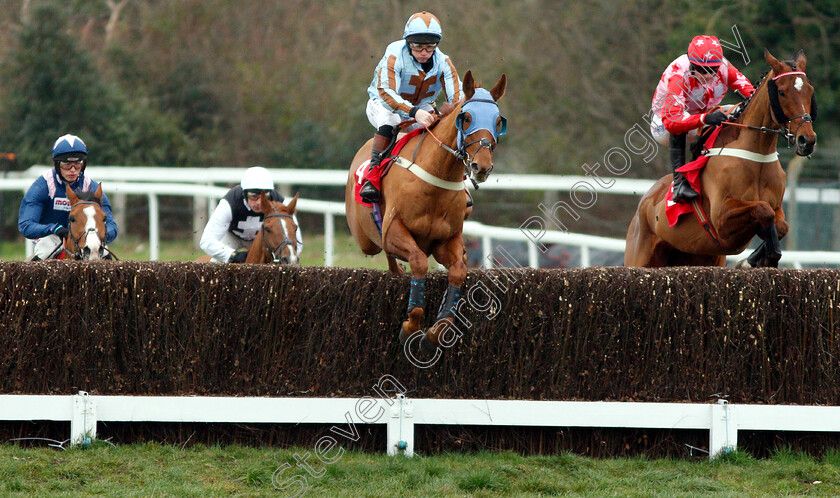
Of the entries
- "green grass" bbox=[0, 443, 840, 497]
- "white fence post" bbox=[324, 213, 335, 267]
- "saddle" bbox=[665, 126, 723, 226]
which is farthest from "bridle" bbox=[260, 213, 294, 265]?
"saddle" bbox=[665, 126, 723, 226]

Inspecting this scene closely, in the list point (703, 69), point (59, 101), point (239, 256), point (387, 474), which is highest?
point (59, 101)

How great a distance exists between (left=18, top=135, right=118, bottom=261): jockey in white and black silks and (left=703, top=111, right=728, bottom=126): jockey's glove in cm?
427

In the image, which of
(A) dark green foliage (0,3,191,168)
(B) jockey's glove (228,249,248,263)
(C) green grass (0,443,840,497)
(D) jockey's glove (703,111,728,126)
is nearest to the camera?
(C) green grass (0,443,840,497)

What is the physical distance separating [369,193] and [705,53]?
2543 millimetres

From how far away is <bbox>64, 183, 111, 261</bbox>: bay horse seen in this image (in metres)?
7.18

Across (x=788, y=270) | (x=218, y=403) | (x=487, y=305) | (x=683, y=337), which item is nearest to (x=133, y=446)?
(x=218, y=403)

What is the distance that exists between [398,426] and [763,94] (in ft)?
10.7

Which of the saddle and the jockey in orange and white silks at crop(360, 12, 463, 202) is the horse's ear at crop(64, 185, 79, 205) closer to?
the jockey in orange and white silks at crop(360, 12, 463, 202)

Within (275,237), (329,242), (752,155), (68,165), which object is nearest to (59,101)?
(329,242)

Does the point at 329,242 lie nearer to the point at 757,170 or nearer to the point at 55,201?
the point at 55,201

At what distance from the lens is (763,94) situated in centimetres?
671

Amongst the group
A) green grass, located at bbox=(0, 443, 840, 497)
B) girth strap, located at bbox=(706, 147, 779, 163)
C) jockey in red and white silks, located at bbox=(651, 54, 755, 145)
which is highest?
jockey in red and white silks, located at bbox=(651, 54, 755, 145)

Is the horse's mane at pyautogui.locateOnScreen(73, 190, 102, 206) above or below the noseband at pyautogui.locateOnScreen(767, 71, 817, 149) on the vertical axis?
below

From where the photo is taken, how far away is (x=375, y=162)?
254 inches
